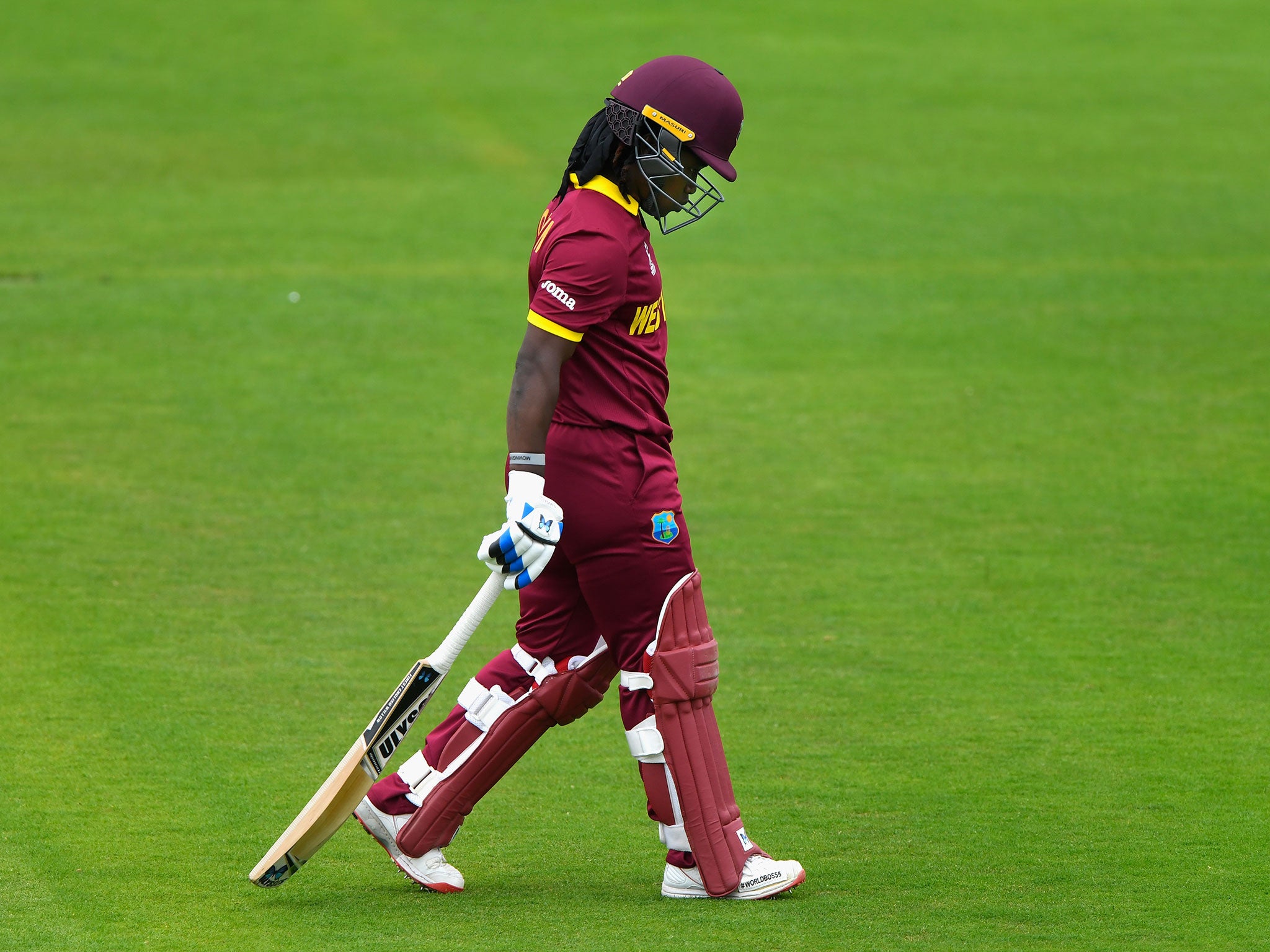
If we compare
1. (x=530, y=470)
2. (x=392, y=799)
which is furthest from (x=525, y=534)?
(x=392, y=799)

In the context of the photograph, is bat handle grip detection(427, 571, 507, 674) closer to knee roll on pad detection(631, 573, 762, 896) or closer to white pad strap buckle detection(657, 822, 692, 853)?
knee roll on pad detection(631, 573, 762, 896)

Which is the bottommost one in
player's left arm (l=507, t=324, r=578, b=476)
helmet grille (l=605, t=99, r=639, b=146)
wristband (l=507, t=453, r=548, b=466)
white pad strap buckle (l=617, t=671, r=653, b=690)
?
white pad strap buckle (l=617, t=671, r=653, b=690)

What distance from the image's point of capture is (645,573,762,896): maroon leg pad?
3.98 metres

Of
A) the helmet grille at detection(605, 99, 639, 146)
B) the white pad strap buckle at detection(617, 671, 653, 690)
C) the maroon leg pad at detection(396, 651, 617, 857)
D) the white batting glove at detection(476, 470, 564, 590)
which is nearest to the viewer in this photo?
the white batting glove at detection(476, 470, 564, 590)

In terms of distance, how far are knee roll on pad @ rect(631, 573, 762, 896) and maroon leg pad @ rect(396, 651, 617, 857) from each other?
0.79 feet

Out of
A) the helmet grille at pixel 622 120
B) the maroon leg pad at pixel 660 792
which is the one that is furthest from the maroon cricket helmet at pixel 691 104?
the maroon leg pad at pixel 660 792

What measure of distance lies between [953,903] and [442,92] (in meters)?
12.9

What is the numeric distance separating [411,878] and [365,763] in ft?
1.14

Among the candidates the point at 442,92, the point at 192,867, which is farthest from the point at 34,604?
the point at 442,92

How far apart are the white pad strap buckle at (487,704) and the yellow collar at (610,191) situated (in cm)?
119

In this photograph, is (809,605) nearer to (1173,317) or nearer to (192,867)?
(192,867)

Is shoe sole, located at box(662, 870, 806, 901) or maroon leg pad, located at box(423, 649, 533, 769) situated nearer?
shoe sole, located at box(662, 870, 806, 901)

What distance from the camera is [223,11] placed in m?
17.9

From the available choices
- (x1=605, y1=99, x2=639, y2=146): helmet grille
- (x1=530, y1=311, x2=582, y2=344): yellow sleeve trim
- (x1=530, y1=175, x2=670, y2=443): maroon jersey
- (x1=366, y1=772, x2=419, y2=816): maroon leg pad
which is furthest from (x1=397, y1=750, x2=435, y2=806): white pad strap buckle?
(x1=605, y1=99, x2=639, y2=146): helmet grille
